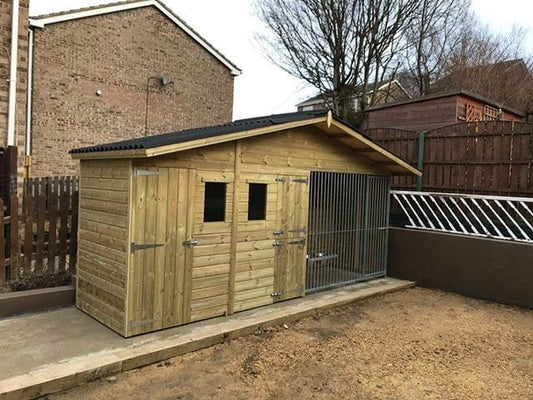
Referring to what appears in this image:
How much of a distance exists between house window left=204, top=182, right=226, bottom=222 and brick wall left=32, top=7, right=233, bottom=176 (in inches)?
346

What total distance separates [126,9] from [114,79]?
232 cm

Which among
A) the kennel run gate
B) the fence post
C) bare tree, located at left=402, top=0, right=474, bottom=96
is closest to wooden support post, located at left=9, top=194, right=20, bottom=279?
the kennel run gate

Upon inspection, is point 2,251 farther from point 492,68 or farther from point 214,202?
point 492,68

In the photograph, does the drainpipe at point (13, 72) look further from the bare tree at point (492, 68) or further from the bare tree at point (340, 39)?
the bare tree at point (492, 68)

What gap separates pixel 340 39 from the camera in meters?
13.9

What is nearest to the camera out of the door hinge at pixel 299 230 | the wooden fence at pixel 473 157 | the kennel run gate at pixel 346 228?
the door hinge at pixel 299 230

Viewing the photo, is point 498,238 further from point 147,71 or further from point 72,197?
point 147,71

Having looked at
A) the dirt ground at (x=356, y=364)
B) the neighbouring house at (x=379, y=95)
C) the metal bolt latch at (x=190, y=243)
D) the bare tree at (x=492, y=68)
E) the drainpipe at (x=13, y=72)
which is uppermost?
the bare tree at (x=492, y=68)

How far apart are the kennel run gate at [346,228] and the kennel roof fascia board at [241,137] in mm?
500

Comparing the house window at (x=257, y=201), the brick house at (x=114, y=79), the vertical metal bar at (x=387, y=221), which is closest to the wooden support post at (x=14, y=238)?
the house window at (x=257, y=201)

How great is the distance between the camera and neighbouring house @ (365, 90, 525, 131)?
9.61m

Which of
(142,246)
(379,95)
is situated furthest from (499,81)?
(142,246)

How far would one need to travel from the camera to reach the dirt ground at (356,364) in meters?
3.61

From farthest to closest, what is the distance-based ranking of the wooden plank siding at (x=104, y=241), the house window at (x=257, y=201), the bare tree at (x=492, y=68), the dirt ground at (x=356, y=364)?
1. the bare tree at (x=492, y=68)
2. the house window at (x=257, y=201)
3. the wooden plank siding at (x=104, y=241)
4. the dirt ground at (x=356, y=364)
